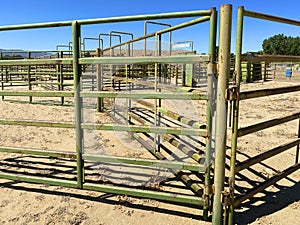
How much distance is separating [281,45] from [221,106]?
7983 cm

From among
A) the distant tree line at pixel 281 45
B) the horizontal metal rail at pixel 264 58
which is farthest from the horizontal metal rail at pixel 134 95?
the distant tree line at pixel 281 45

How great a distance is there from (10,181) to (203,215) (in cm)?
220

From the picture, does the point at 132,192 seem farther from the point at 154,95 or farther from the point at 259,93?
the point at 259,93

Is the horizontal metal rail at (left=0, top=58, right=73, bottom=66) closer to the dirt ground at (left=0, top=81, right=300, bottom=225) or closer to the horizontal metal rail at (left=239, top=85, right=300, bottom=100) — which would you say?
the dirt ground at (left=0, top=81, right=300, bottom=225)

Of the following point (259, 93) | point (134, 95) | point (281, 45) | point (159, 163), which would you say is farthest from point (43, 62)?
point (281, 45)

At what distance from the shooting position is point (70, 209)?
249cm

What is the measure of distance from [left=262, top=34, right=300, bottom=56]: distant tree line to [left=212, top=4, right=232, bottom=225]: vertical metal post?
6833 cm

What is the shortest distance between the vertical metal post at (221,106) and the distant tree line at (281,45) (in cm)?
6833

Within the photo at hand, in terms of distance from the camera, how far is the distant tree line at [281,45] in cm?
6662

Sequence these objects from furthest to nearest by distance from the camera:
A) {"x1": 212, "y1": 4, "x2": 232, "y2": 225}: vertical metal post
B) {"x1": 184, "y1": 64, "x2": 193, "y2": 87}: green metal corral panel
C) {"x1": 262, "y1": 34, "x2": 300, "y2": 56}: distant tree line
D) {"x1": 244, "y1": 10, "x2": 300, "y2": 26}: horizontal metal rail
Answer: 1. {"x1": 262, "y1": 34, "x2": 300, "y2": 56}: distant tree line
2. {"x1": 184, "y1": 64, "x2": 193, "y2": 87}: green metal corral panel
3. {"x1": 244, "y1": 10, "x2": 300, "y2": 26}: horizontal metal rail
4. {"x1": 212, "y1": 4, "x2": 232, "y2": 225}: vertical metal post

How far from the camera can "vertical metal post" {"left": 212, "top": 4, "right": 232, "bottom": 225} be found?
1910 millimetres

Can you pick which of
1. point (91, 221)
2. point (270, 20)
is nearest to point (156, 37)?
point (270, 20)

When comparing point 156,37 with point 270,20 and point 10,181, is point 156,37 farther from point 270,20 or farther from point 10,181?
point 10,181

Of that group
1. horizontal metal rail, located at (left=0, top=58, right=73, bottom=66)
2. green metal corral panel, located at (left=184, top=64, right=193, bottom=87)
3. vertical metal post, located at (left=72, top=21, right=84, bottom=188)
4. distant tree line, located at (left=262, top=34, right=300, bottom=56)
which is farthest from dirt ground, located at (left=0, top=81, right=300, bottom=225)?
distant tree line, located at (left=262, top=34, right=300, bottom=56)
